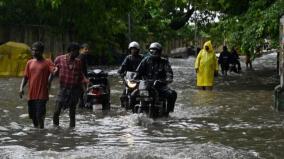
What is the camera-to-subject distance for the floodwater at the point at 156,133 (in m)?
9.24

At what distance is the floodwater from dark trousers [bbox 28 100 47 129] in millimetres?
155

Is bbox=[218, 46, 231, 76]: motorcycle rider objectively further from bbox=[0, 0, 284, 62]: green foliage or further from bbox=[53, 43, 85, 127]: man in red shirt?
bbox=[53, 43, 85, 127]: man in red shirt

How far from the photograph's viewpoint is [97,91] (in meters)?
14.8

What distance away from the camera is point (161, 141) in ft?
33.9

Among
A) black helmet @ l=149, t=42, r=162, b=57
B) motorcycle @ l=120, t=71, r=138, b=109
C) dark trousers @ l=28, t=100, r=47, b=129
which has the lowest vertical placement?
dark trousers @ l=28, t=100, r=47, b=129

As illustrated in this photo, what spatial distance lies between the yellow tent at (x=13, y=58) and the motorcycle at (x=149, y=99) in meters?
14.8

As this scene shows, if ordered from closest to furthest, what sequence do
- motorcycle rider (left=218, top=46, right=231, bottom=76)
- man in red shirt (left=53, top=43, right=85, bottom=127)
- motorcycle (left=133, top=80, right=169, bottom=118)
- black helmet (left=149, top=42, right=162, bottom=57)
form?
man in red shirt (left=53, top=43, right=85, bottom=127), motorcycle (left=133, top=80, right=169, bottom=118), black helmet (left=149, top=42, right=162, bottom=57), motorcycle rider (left=218, top=46, right=231, bottom=76)

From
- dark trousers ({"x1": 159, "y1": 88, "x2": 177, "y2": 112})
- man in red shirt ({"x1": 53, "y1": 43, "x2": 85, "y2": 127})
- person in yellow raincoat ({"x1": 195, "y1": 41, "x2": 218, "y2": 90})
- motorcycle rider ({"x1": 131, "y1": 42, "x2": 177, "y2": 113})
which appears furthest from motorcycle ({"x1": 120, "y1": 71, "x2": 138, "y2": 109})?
person in yellow raincoat ({"x1": 195, "y1": 41, "x2": 218, "y2": 90})

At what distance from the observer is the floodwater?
9.24m

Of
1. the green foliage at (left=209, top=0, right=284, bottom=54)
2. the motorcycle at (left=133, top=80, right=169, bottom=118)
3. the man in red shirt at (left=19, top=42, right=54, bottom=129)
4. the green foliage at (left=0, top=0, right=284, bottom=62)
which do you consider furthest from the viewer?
the green foliage at (left=0, top=0, right=284, bottom=62)

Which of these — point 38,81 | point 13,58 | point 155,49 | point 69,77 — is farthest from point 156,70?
point 13,58

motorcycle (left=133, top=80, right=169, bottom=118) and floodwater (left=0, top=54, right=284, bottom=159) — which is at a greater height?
motorcycle (left=133, top=80, right=169, bottom=118)

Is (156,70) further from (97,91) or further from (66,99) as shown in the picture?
(66,99)

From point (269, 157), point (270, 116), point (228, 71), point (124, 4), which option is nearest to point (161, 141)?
point (269, 157)
